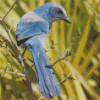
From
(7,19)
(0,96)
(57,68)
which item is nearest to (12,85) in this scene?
(0,96)

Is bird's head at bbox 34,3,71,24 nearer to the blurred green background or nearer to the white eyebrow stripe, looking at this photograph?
the white eyebrow stripe

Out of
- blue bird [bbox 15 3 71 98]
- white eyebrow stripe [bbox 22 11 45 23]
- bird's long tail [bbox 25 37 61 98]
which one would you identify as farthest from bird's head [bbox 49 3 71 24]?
bird's long tail [bbox 25 37 61 98]

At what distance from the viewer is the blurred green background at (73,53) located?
2193 millimetres

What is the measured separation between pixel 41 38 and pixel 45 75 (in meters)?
0.52

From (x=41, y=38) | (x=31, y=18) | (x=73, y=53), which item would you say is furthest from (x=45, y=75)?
(x=73, y=53)

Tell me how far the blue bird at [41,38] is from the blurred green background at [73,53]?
29 cm

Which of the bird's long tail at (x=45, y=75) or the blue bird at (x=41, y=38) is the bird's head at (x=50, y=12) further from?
the bird's long tail at (x=45, y=75)

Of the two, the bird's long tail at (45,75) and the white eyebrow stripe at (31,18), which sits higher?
the white eyebrow stripe at (31,18)

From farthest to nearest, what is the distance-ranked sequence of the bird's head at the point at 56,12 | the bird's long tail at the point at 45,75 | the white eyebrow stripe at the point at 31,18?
1. the bird's head at the point at 56,12
2. the white eyebrow stripe at the point at 31,18
3. the bird's long tail at the point at 45,75

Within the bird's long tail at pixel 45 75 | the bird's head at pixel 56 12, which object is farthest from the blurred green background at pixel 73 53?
the bird's long tail at pixel 45 75

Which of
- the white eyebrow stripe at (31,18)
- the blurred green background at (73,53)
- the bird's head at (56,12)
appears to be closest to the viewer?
the white eyebrow stripe at (31,18)

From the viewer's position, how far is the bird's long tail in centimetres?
140

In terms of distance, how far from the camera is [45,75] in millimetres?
1469

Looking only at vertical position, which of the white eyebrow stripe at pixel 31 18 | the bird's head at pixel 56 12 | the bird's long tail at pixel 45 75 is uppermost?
the white eyebrow stripe at pixel 31 18
